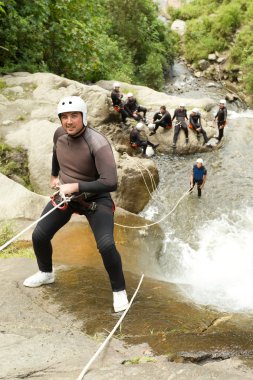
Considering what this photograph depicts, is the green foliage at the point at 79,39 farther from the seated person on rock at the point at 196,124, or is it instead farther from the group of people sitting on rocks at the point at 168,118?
the seated person on rock at the point at 196,124

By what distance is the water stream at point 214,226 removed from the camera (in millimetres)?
5910

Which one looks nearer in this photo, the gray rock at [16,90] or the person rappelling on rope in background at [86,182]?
the person rappelling on rope in background at [86,182]

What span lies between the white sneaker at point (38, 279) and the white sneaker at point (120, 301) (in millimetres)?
781

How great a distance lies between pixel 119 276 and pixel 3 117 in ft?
28.6

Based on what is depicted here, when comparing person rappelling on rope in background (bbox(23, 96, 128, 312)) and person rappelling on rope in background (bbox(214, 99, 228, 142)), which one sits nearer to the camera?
person rappelling on rope in background (bbox(23, 96, 128, 312))

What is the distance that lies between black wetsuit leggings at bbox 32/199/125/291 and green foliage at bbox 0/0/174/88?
11.9 m

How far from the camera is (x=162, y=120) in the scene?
1376 cm

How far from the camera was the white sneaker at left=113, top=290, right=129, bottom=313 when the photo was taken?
3.68 m

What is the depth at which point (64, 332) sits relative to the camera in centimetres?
322

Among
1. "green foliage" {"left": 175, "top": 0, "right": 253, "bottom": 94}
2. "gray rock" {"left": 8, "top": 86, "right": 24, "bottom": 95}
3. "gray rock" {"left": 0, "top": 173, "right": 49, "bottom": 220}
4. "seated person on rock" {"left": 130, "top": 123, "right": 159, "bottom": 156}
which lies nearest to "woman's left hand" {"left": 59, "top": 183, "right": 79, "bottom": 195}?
"gray rock" {"left": 0, "top": 173, "right": 49, "bottom": 220}

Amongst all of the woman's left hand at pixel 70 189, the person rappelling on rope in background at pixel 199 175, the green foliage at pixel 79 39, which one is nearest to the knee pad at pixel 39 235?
the woman's left hand at pixel 70 189

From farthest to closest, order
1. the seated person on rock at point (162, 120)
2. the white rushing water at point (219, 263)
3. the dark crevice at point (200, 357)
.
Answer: the seated person on rock at point (162, 120)
the white rushing water at point (219, 263)
the dark crevice at point (200, 357)

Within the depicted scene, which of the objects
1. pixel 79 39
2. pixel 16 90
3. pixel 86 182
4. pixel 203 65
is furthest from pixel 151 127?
pixel 203 65

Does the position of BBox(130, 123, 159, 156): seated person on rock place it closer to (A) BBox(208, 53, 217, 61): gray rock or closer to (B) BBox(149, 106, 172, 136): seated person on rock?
(B) BBox(149, 106, 172, 136): seated person on rock
